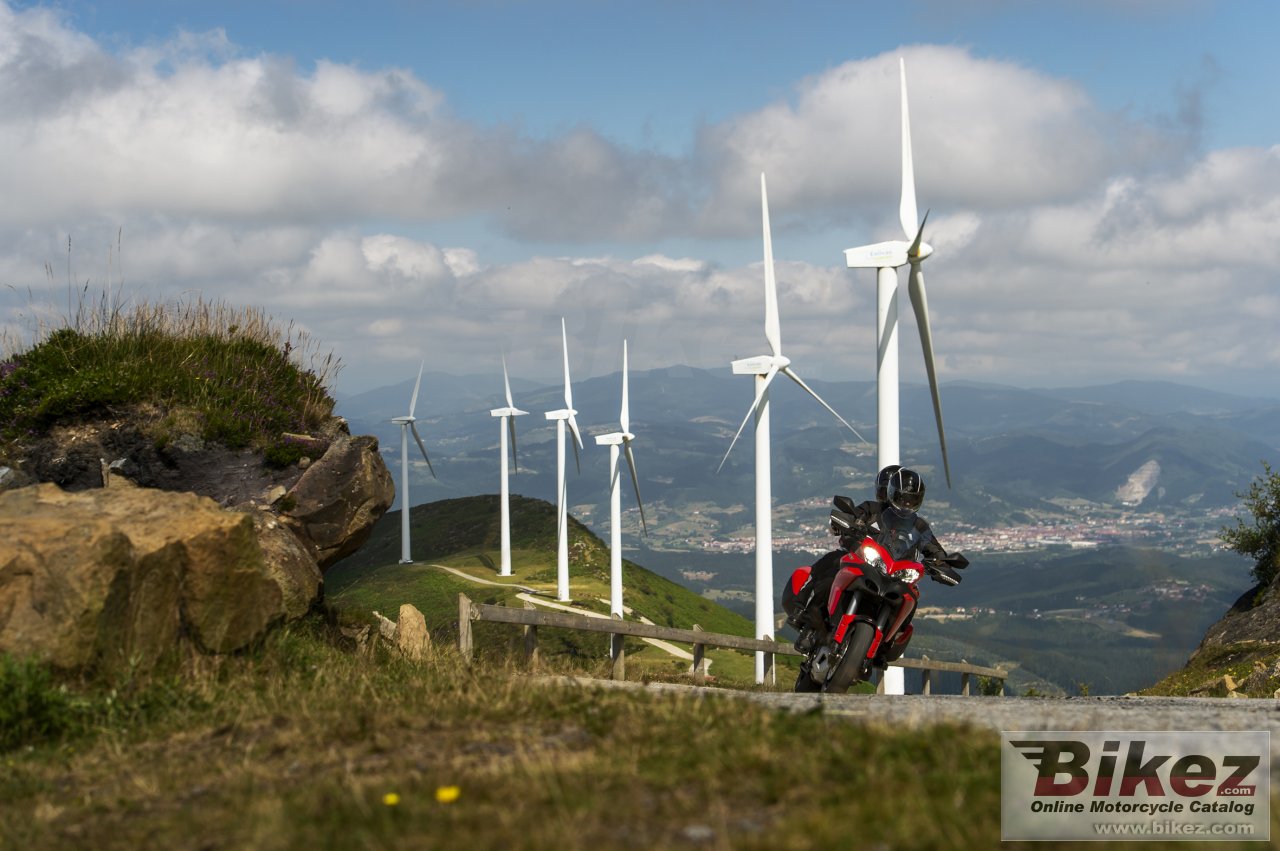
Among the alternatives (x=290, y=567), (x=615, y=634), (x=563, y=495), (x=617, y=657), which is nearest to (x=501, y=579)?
(x=563, y=495)

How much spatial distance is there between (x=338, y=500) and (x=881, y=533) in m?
9.29

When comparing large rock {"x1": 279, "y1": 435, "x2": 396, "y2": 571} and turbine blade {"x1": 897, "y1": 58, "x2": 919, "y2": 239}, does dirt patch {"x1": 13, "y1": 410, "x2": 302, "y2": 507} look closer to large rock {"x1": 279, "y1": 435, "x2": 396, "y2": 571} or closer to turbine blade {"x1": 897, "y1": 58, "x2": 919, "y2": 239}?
large rock {"x1": 279, "y1": 435, "x2": 396, "y2": 571}

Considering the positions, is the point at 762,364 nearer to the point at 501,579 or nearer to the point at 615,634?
the point at 615,634

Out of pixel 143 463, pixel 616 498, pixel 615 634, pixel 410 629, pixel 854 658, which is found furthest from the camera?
pixel 616 498

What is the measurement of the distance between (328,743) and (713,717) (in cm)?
276

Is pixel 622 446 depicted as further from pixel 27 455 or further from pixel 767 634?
pixel 27 455

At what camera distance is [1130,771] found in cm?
713

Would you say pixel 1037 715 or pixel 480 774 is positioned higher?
pixel 480 774

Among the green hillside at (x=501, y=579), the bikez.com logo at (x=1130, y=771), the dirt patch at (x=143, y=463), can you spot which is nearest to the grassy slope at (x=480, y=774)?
the bikez.com logo at (x=1130, y=771)

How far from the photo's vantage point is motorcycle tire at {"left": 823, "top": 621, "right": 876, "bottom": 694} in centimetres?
1282

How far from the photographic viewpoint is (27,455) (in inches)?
685

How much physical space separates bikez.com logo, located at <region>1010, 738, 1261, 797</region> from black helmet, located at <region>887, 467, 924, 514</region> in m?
6.37

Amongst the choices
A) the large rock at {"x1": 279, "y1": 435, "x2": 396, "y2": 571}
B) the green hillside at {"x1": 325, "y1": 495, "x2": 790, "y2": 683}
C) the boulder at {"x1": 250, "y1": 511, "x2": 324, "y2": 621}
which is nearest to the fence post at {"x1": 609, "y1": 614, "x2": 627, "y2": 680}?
the boulder at {"x1": 250, "y1": 511, "x2": 324, "y2": 621}

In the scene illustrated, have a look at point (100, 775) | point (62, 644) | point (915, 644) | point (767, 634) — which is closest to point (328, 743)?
point (100, 775)
